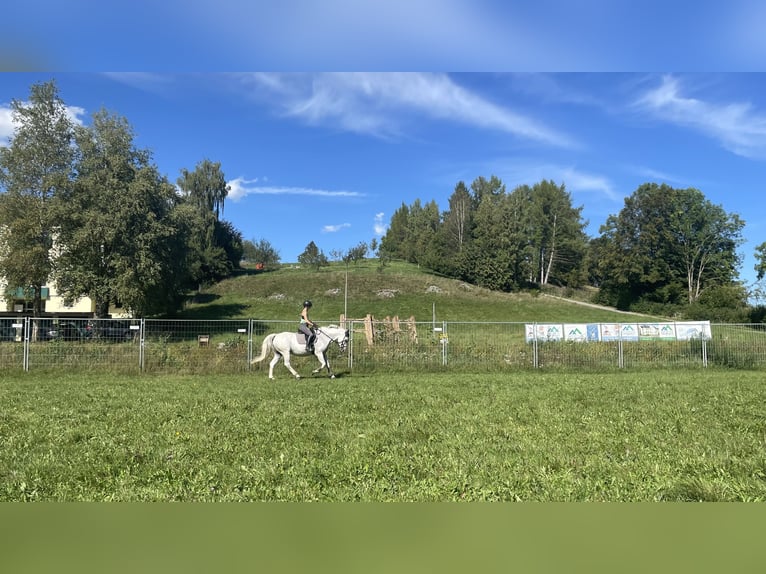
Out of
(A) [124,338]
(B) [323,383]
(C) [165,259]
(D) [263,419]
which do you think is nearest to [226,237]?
(C) [165,259]

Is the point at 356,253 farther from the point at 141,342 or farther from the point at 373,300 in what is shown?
the point at 141,342

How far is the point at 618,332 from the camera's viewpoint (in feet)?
61.4

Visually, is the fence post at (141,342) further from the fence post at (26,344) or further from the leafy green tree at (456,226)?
the leafy green tree at (456,226)

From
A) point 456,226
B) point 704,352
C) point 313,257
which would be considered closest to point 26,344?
point 704,352

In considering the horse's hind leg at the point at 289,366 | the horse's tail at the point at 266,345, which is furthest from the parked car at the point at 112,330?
the horse's hind leg at the point at 289,366

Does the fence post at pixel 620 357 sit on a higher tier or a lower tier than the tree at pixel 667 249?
lower

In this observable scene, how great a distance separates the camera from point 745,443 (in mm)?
5461

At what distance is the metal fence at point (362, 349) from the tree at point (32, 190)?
53.8 ft

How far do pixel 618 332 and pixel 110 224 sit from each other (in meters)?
28.3

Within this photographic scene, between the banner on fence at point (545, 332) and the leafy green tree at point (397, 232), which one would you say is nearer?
the banner on fence at point (545, 332)

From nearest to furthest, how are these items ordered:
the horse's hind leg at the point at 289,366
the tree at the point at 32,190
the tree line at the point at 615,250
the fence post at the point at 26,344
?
the horse's hind leg at the point at 289,366 < the fence post at the point at 26,344 < the tree at the point at 32,190 < the tree line at the point at 615,250

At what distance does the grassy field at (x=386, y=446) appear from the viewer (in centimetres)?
383

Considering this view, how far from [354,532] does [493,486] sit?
92.6 inches

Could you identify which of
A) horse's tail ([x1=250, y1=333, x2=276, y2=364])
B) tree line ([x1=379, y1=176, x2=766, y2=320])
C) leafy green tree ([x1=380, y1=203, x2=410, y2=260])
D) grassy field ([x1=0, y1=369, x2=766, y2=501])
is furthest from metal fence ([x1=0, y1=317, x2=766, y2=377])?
leafy green tree ([x1=380, y1=203, x2=410, y2=260])
